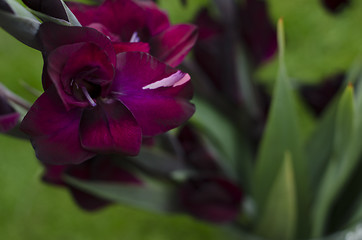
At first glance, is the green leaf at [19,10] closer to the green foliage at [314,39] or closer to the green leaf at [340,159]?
the green leaf at [340,159]

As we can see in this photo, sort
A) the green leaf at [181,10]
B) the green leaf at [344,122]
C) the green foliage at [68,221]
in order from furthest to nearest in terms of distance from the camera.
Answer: the green foliage at [68,221] → the green leaf at [181,10] → the green leaf at [344,122]

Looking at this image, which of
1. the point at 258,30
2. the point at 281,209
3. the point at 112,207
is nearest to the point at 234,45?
the point at 258,30

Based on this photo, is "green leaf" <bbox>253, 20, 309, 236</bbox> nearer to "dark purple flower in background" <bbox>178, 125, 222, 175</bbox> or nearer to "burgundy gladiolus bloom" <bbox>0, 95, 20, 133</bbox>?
"dark purple flower in background" <bbox>178, 125, 222, 175</bbox>

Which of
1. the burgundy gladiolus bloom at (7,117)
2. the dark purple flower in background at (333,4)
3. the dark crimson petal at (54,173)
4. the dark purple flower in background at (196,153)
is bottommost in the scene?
the dark purple flower in background at (196,153)

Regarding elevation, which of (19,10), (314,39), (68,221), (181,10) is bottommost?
(68,221)

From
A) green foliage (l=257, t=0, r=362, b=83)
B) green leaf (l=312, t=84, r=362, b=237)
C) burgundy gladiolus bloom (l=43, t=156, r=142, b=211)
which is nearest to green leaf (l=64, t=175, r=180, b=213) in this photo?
burgundy gladiolus bloom (l=43, t=156, r=142, b=211)

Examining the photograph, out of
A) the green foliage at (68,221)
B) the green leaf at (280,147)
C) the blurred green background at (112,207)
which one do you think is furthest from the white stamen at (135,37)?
the green foliage at (68,221)

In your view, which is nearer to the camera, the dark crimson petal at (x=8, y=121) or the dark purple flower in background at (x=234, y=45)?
the dark crimson petal at (x=8, y=121)

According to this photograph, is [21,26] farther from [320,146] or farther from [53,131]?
[320,146]
